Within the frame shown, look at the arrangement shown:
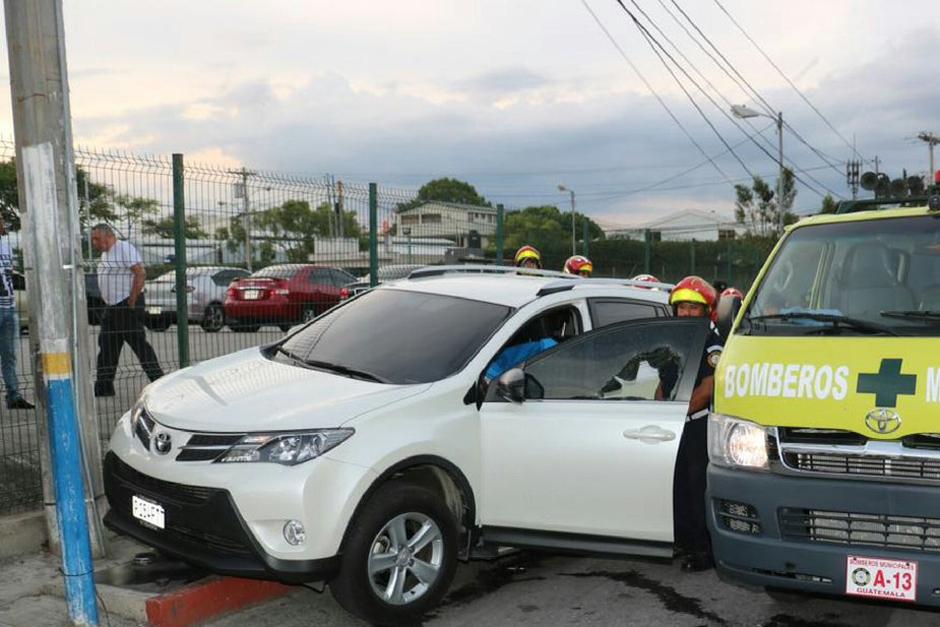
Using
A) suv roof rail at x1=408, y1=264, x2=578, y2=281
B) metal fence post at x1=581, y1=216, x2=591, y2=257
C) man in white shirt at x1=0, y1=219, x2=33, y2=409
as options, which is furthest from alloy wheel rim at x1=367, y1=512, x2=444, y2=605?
metal fence post at x1=581, y1=216, x2=591, y2=257

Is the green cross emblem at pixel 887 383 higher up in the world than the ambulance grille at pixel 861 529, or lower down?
higher up

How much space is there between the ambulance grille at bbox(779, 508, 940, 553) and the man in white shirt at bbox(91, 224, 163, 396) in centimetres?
516

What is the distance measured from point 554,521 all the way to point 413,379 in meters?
1.04

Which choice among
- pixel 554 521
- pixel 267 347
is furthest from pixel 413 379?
pixel 267 347

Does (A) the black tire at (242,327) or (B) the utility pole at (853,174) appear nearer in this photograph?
(A) the black tire at (242,327)

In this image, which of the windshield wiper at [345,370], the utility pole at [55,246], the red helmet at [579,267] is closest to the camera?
the utility pole at [55,246]

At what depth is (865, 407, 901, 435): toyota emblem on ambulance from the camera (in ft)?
12.1

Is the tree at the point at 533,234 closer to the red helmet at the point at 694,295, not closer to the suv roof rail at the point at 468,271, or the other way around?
the suv roof rail at the point at 468,271

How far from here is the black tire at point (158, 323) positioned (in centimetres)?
738

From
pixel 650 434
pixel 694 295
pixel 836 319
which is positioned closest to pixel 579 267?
pixel 694 295

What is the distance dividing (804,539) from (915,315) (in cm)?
120

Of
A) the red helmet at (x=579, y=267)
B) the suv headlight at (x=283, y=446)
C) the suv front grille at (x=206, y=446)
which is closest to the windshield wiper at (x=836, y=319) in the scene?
the suv headlight at (x=283, y=446)

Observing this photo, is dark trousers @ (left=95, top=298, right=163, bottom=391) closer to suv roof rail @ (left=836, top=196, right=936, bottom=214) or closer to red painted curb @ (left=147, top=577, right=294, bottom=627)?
red painted curb @ (left=147, top=577, right=294, bottom=627)

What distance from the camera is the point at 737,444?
13.3 feet
